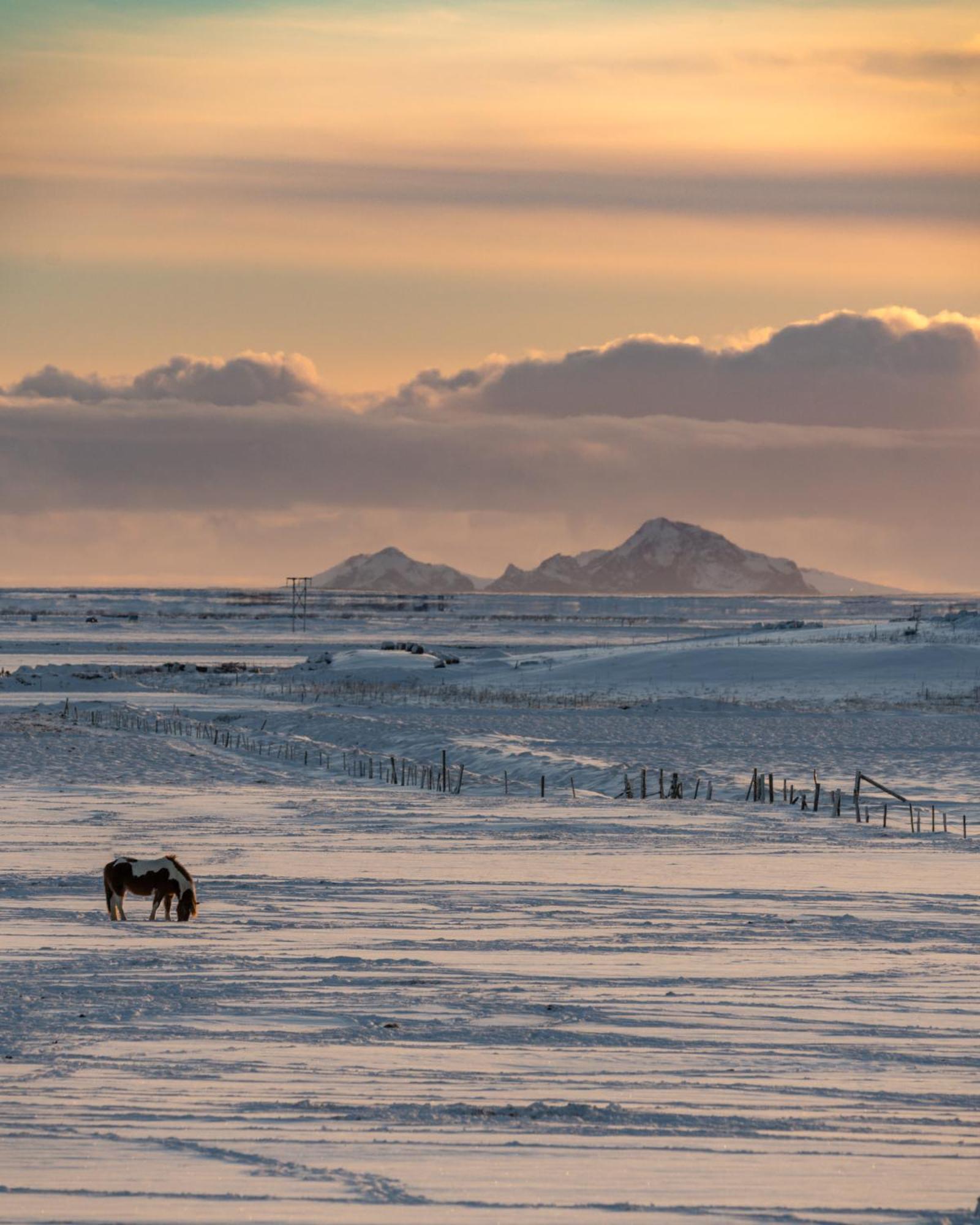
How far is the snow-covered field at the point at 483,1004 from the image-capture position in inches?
279

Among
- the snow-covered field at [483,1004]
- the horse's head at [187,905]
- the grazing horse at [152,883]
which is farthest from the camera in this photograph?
the horse's head at [187,905]

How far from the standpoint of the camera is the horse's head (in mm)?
14070

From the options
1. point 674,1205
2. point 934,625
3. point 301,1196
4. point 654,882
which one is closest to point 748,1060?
point 674,1205

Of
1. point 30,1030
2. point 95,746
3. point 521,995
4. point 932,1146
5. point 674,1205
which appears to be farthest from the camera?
point 95,746

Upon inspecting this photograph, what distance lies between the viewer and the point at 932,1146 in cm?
764

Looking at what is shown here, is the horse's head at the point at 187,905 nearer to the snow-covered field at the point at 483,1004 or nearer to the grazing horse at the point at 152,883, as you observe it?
the grazing horse at the point at 152,883

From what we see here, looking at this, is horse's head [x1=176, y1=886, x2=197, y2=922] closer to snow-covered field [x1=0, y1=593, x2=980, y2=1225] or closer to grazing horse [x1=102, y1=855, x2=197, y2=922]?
grazing horse [x1=102, y1=855, x2=197, y2=922]

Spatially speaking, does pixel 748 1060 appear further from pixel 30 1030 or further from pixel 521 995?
pixel 30 1030

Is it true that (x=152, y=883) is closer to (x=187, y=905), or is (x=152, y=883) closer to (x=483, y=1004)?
(x=187, y=905)

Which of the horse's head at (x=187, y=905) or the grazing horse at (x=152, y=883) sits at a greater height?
the grazing horse at (x=152, y=883)

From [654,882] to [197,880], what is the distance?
4963 mm

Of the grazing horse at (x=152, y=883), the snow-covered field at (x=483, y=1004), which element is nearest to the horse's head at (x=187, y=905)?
the grazing horse at (x=152, y=883)

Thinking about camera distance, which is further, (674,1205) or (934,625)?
(934,625)

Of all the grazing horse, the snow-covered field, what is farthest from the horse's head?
the snow-covered field
